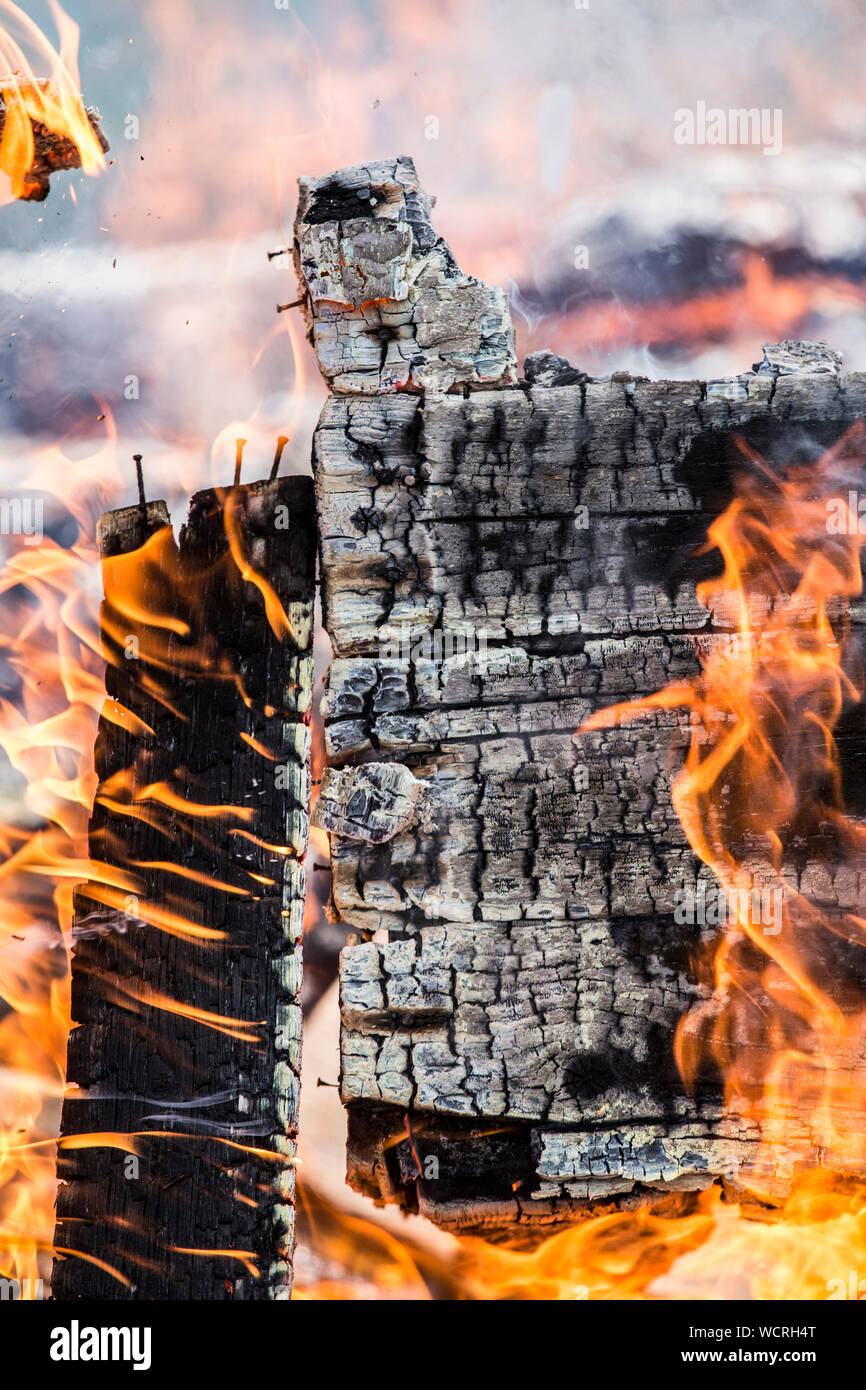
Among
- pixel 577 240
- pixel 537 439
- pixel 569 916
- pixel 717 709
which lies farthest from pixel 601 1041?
pixel 577 240

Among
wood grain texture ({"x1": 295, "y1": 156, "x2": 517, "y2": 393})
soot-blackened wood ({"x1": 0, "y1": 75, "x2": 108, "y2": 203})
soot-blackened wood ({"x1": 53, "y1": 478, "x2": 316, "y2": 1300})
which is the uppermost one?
soot-blackened wood ({"x1": 0, "y1": 75, "x2": 108, "y2": 203})

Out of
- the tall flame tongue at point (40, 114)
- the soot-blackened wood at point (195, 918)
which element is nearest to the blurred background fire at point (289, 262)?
the tall flame tongue at point (40, 114)

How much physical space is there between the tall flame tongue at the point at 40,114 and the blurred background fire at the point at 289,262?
1.4 inches

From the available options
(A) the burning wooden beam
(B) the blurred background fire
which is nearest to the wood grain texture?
(A) the burning wooden beam

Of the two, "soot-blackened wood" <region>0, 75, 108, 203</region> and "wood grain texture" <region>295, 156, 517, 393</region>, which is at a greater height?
"soot-blackened wood" <region>0, 75, 108, 203</region>

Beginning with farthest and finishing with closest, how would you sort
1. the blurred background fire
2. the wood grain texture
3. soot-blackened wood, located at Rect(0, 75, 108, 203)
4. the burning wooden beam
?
the blurred background fire → soot-blackened wood, located at Rect(0, 75, 108, 203) → the wood grain texture → the burning wooden beam

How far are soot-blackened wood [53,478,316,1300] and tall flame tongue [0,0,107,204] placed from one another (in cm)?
173

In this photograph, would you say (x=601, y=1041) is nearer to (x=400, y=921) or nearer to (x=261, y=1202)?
(x=400, y=921)

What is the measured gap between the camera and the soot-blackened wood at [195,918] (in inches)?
95.7

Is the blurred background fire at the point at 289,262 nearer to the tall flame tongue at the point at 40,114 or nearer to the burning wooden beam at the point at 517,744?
the tall flame tongue at the point at 40,114

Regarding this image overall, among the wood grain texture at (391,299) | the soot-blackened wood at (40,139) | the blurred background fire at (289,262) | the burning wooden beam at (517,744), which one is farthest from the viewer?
the blurred background fire at (289,262)

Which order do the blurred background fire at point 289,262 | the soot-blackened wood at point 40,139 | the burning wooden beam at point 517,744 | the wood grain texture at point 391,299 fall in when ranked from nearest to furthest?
1. the burning wooden beam at point 517,744
2. the wood grain texture at point 391,299
3. the soot-blackened wood at point 40,139
4. the blurred background fire at point 289,262

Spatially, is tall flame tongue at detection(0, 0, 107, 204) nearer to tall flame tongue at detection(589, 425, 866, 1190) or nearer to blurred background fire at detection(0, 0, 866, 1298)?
blurred background fire at detection(0, 0, 866, 1298)

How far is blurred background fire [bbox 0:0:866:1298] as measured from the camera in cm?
355
